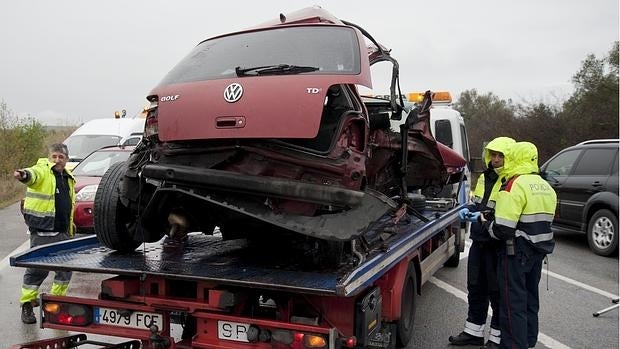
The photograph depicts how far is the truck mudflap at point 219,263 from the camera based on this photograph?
3.35 metres

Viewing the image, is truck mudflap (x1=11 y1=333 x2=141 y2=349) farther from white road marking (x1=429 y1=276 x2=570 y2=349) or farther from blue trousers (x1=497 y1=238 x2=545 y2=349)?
white road marking (x1=429 y1=276 x2=570 y2=349)

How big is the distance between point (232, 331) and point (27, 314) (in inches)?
119

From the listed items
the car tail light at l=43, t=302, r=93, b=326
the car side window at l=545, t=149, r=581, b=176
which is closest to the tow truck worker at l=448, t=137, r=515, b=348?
the car tail light at l=43, t=302, r=93, b=326

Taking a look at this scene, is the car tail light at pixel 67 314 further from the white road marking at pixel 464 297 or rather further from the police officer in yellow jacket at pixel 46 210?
the white road marking at pixel 464 297

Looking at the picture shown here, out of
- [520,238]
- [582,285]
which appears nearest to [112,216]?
[520,238]

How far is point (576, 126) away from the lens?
21891 mm

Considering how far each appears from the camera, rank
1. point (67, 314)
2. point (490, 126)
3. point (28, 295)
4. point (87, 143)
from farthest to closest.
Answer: point (490, 126) < point (87, 143) < point (28, 295) < point (67, 314)

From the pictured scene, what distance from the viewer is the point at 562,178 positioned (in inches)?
403

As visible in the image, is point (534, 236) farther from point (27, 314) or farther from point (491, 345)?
point (27, 314)

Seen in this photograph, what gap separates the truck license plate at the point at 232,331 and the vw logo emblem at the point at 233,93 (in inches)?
52.5

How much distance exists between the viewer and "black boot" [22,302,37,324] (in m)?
5.35

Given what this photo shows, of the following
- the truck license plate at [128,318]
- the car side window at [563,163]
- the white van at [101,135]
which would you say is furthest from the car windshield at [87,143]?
the truck license plate at [128,318]

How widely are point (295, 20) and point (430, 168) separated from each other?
2.11 metres

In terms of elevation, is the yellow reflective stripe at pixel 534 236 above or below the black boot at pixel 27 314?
above
